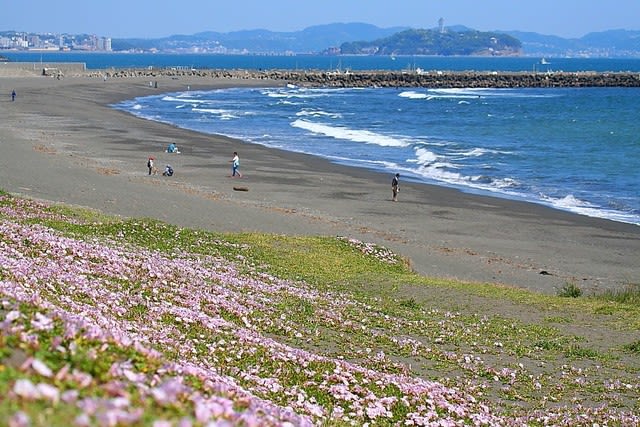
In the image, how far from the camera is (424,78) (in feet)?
589

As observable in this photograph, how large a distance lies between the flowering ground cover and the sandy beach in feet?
22.8

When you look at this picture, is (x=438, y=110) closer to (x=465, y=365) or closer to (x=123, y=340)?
(x=465, y=365)

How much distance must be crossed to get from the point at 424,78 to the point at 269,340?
171431mm

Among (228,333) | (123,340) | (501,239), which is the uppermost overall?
(123,340)

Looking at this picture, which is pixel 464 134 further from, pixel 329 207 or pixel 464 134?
pixel 329 207

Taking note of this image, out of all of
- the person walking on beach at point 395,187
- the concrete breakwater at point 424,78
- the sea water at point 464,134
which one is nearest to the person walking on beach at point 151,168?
the person walking on beach at point 395,187

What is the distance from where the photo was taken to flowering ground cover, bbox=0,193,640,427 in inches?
186

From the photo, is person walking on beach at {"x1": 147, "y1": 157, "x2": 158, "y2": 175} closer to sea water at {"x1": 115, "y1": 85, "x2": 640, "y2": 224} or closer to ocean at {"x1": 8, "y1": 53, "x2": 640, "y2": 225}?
sea water at {"x1": 115, "y1": 85, "x2": 640, "y2": 224}

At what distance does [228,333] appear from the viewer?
40.0ft

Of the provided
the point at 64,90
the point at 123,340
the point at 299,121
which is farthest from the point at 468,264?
the point at 64,90

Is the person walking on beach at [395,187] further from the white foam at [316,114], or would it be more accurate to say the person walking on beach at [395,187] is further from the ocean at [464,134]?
the white foam at [316,114]

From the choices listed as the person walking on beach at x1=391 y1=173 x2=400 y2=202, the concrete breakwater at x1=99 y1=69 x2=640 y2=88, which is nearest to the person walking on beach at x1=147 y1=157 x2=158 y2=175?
the person walking on beach at x1=391 y1=173 x2=400 y2=202

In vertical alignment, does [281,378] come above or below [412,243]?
above

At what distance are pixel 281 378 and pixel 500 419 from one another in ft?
9.46
